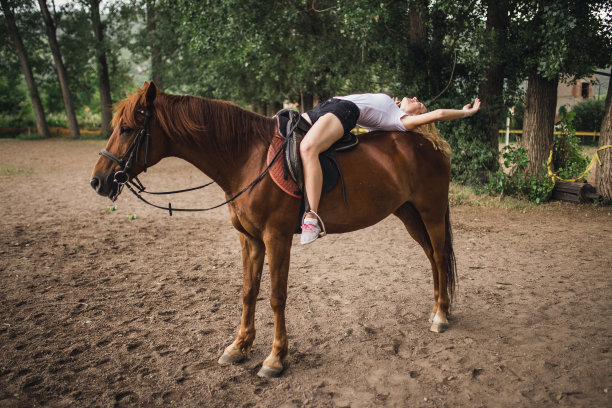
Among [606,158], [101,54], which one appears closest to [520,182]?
[606,158]

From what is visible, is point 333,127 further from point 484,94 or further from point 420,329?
point 484,94

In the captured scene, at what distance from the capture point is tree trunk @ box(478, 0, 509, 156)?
8.76 m

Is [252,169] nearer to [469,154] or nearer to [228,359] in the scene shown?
[228,359]

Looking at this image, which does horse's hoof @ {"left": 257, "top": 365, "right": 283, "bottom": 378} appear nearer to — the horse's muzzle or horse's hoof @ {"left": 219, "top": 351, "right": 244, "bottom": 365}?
horse's hoof @ {"left": 219, "top": 351, "right": 244, "bottom": 365}

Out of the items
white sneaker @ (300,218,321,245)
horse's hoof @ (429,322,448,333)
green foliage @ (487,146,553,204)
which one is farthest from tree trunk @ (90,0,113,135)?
horse's hoof @ (429,322,448,333)

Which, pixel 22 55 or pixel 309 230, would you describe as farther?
pixel 22 55

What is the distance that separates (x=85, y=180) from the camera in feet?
41.5

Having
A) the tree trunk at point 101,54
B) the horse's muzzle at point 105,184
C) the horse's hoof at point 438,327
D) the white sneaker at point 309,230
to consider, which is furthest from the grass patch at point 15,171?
the horse's hoof at point 438,327

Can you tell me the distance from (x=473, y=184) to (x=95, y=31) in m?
27.9

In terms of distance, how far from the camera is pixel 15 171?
1388cm

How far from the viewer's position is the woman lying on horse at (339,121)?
10.1 feet

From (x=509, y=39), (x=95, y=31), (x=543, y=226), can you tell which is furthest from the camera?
(x=95, y=31)

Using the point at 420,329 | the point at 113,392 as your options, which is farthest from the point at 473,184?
the point at 113,392

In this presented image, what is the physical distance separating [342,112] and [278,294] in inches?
58.9
